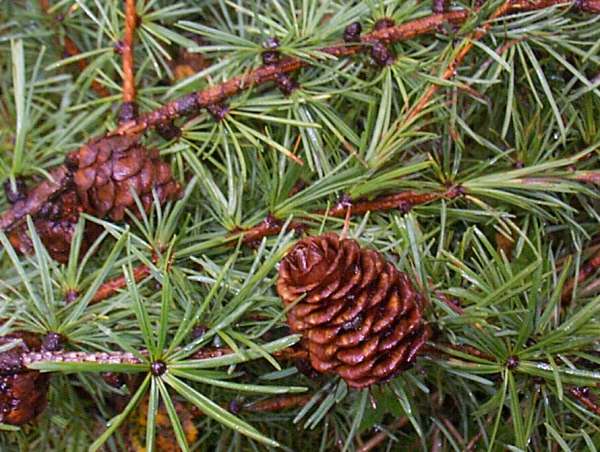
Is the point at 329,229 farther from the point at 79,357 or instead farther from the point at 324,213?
the point at 79,357

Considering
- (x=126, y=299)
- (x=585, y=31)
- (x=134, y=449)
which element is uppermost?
(x=585, y=31)

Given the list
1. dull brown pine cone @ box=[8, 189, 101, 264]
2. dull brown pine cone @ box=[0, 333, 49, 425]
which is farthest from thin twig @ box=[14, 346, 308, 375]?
dull brown pine cone @ box=[8, 189, 101, 264]

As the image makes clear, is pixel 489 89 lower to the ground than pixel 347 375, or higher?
higher

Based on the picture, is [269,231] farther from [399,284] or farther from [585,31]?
[585,31]

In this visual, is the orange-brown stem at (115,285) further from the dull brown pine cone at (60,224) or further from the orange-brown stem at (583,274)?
the orange-brown stem at (583,274)

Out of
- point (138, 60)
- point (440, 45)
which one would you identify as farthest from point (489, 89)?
point (138, 60)

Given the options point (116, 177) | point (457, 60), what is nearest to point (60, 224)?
point (116, 177)

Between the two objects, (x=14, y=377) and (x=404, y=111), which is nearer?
(x=14, y=377)
